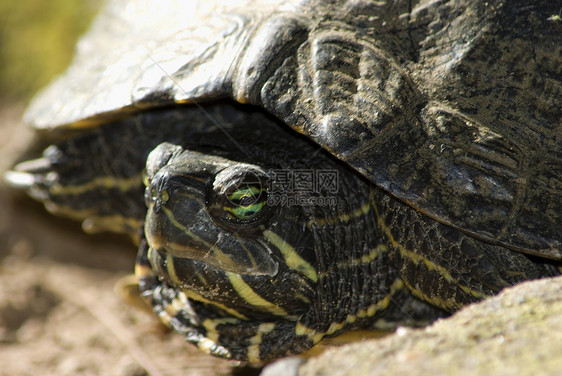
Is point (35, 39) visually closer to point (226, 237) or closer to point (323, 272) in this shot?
point (226, 237)

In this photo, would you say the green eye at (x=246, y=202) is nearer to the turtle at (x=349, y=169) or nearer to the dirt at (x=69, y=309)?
the turtle at (x=349, y=169)

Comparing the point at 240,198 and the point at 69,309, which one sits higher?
the point at 240,198

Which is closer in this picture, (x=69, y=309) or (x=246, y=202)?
(x=246, y=202)

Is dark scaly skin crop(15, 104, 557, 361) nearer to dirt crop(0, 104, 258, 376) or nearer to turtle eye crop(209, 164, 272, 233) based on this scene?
turtle eye crop(209, 164, 272, 233)

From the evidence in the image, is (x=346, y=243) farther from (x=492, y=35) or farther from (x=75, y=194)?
(x=75, y=194)

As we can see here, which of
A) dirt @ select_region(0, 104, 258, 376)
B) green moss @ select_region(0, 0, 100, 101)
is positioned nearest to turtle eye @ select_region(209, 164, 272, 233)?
dirt @ select_region(0, 104, 258, 376)

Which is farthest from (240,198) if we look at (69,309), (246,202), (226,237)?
(69,309)

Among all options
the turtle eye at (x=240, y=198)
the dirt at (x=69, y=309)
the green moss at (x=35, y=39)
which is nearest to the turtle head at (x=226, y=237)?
the turtle eye at (x=240, y=198)
